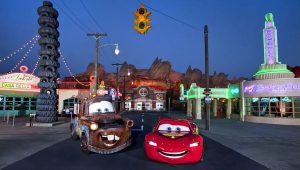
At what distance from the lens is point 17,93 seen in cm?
3584

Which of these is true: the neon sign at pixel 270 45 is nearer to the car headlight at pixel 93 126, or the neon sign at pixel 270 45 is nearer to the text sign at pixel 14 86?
the car headlight at pixel 93 126

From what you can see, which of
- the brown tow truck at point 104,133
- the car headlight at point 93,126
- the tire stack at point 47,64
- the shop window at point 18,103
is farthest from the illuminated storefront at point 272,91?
the shop window at point 18,103

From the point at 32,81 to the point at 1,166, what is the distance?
31.7 meters

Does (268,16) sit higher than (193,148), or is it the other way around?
(268,16)

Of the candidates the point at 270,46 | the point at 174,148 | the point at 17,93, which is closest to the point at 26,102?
the point at 17,93

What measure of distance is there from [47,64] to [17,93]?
14.7m

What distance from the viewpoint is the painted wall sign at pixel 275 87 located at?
88.3 feet

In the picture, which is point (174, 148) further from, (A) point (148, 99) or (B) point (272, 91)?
(A) point (148, 99)

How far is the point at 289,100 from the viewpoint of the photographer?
1075 inches

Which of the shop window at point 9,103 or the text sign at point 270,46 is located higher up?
the text sign at point 270,46

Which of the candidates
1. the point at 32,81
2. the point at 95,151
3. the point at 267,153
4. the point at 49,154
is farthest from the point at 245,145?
the point at 32,81

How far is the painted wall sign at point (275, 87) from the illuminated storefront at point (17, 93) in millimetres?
28001

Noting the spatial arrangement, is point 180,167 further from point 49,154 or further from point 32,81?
point 32,81

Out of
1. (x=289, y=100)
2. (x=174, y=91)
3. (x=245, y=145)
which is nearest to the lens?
(x=245, y=145)
